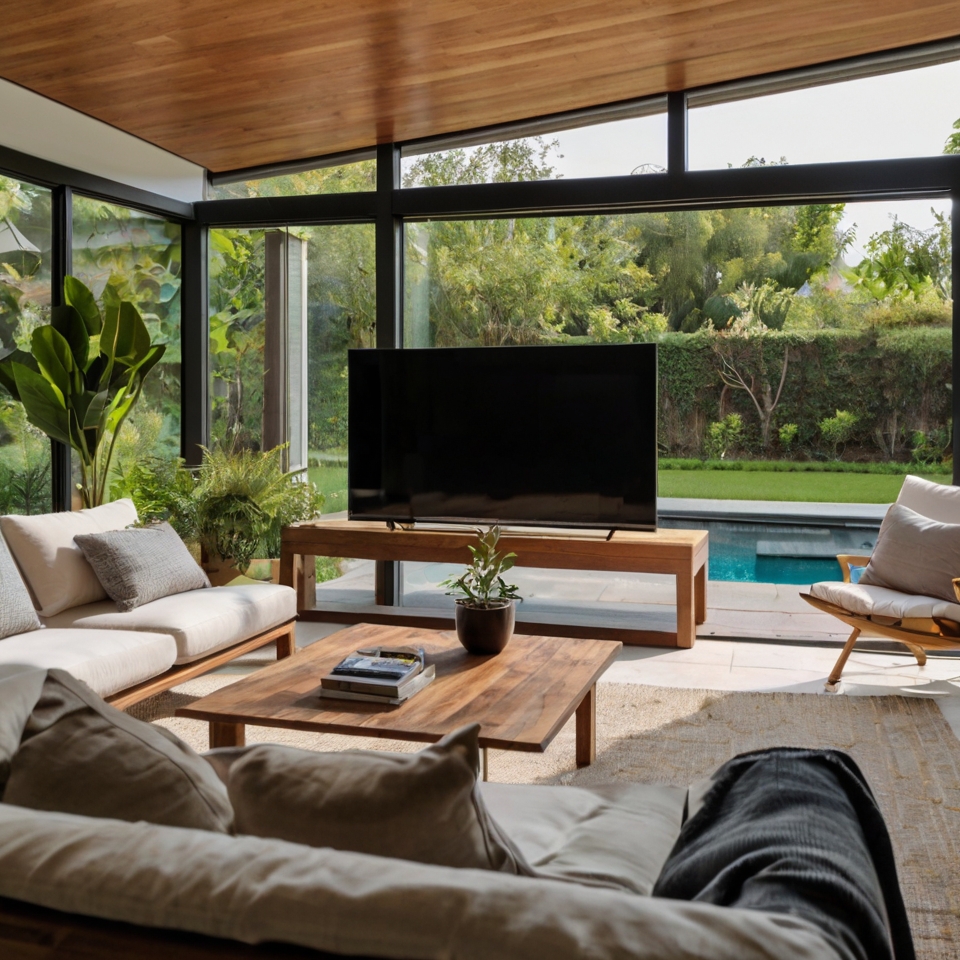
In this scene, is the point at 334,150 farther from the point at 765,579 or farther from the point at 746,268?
the point at 765,579

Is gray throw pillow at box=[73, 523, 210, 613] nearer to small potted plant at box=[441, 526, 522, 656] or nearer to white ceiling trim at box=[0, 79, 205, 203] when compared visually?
small potted plant at box=[441, 526, 522, 656]

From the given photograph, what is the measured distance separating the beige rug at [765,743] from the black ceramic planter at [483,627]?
44 cm

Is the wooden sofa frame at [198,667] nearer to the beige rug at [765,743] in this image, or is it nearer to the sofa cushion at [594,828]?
the beige rug at [765,743]

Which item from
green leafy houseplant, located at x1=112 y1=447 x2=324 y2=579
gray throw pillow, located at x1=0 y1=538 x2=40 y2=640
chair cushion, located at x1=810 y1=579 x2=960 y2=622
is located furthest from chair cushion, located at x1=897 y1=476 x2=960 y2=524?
gray throw pillow, located at x1=0 y1=538 x2=40 y2=640

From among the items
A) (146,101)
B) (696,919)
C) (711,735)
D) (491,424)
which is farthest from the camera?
(491,424)

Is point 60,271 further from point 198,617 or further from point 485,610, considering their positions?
point 485,610

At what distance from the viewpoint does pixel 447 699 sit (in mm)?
Result: 2900

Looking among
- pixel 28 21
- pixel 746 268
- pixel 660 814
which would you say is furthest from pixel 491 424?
pixel 660 814

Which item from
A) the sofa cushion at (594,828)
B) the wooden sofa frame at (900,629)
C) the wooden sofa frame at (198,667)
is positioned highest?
the sofa cushion at (594,828)

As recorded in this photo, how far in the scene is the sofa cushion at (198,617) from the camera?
151 inches

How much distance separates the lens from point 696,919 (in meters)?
0.87

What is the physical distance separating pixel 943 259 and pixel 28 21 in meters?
4.55

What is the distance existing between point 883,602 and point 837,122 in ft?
8.67

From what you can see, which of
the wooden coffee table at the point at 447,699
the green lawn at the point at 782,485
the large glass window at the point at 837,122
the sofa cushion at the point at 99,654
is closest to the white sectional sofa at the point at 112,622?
the sofa cushion at the point at 99,654
